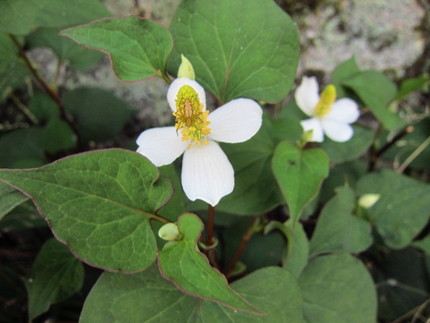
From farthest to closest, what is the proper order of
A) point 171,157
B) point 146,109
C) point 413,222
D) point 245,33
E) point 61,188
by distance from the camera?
point 146,109
point 413,222
point 245,33
point 171,157
point 61,188

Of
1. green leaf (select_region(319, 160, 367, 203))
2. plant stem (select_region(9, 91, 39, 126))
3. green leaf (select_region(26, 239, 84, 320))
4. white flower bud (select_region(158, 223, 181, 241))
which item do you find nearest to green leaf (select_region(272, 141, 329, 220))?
white flower bud (select_region(158, 223, 181, 241))

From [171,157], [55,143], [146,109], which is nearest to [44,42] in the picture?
[55,143]

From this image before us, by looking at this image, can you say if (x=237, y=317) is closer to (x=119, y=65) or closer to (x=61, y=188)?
(x=61, y=188)

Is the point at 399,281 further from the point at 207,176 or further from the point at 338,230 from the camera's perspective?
the point at 207,176

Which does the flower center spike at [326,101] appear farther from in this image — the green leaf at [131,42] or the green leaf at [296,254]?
the green leaf at [131,42]

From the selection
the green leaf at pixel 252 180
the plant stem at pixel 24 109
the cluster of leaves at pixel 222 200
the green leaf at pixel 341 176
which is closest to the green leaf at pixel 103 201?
the cluster of leaves at pixel 222 200

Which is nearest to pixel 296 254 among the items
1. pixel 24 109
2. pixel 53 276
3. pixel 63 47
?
pixel 53 276
